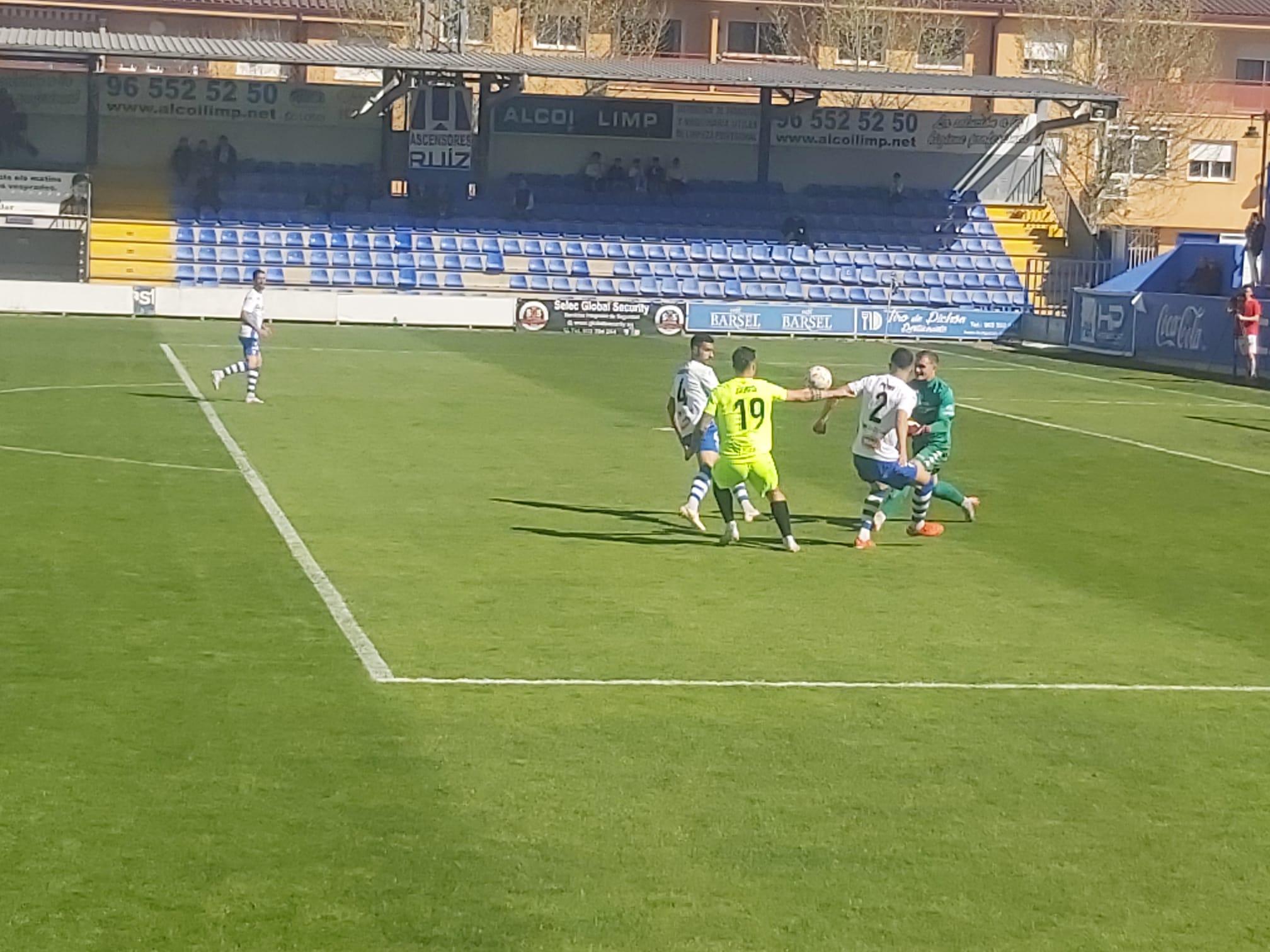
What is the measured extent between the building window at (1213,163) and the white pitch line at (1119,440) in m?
46.8

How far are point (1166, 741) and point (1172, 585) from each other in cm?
542

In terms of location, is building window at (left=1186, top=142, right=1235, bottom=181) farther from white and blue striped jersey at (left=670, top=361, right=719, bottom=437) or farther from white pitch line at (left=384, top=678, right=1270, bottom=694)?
white pitch line at (left=384, top=678, right=1270, bottom=694)

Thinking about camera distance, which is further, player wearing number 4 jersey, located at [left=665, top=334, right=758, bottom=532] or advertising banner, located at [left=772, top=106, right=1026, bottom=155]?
advertising banner, located at [left=772, top=106, right=1026, bottom=155]

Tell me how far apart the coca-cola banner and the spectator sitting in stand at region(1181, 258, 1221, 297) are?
196cm

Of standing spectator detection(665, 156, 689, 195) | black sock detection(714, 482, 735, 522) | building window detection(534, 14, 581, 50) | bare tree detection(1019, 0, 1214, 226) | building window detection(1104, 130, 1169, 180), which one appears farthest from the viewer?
building window detection(534, 14, 581, 50)

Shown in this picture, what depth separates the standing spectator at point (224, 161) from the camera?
58.3 metres

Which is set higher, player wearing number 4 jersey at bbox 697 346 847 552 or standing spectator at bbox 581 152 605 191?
standing spectator at bbox 581 152 605 191

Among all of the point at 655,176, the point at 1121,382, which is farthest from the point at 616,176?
the point at 1121,382

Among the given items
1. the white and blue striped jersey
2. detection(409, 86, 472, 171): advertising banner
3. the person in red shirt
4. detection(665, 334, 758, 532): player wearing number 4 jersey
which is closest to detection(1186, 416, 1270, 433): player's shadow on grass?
the person in red shirt

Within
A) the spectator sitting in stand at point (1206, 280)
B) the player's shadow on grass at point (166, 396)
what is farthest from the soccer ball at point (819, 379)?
the spectator sitting in stand at point (1206, 280)

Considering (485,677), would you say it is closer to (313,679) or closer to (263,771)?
(313,679)

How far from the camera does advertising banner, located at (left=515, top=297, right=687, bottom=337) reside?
2004 inches

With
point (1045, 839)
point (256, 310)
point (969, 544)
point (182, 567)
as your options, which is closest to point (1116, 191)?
point (256, 310)

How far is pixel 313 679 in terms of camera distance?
1130 centimetres
